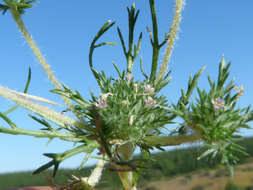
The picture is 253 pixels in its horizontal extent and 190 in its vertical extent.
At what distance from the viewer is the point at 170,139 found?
2234 millimetres

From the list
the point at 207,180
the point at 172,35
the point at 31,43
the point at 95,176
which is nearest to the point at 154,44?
the point at 172,35

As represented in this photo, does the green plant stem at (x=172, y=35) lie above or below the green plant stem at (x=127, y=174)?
above

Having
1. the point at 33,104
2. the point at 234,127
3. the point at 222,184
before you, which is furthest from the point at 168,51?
the point at 222,184

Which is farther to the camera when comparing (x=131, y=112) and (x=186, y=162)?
(x=186, y=162)

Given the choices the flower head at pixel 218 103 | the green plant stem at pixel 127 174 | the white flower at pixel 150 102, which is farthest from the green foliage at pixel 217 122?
the green plant stem at pixel 127 174

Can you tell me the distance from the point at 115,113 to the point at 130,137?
0.23 meters

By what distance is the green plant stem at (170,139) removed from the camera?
2096 mm

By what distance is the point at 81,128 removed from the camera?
2.47m

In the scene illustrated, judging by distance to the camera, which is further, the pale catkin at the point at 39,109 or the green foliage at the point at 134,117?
the pale catkin at the point at 39,109

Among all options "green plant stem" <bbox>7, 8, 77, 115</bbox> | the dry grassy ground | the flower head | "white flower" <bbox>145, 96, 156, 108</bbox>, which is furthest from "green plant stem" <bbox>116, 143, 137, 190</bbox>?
the dry grassy ground

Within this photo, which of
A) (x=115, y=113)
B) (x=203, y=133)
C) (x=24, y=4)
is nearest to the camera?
(x=203, y=133)

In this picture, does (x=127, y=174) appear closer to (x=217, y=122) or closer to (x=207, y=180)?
(x=217, y=122)

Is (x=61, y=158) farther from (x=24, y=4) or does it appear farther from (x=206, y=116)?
(x=24, y=4)

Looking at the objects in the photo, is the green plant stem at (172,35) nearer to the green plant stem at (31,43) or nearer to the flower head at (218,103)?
the flower head at (218,103)
